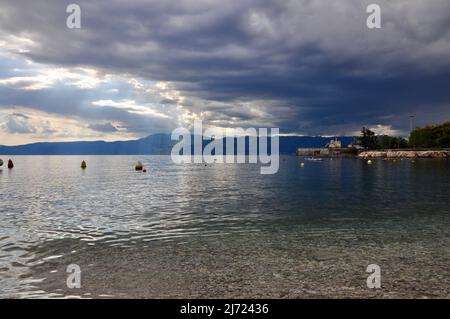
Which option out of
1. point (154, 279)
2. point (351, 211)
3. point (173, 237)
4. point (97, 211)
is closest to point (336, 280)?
point (154, 279)

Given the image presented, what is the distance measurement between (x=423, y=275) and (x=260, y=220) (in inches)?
622

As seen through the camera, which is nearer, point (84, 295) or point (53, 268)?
point (84, 295)

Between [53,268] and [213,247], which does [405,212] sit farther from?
[53,268]

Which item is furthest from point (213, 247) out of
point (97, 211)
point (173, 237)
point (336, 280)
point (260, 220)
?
point (97, 211)

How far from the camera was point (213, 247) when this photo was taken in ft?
68.1

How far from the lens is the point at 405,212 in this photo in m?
33.8

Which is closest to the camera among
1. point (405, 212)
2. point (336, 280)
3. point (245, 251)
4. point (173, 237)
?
point (336, 280)

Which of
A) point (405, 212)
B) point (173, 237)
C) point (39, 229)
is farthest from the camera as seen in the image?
point (405, 212)

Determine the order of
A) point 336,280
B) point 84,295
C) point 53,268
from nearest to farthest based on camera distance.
Answer: point 84,295 < point 336,280 < point 53,268

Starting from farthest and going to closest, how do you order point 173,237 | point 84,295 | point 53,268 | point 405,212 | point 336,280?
point 405,212 < point 173,237 < point 53,268 < point 336,280 < point 84,295

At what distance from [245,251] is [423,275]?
28.8ft

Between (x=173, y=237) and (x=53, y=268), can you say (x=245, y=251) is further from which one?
(x=53, y=268)
